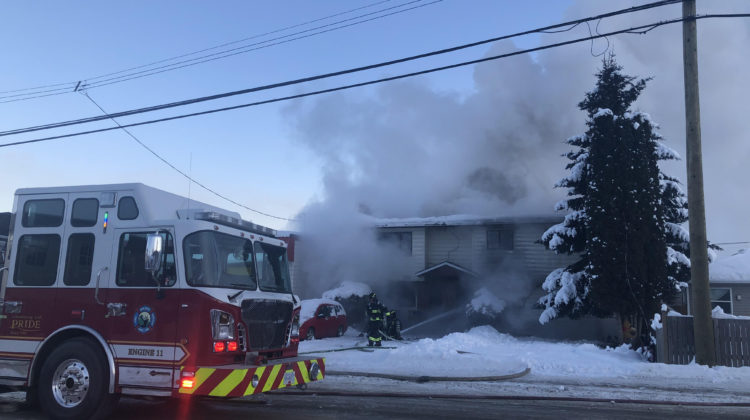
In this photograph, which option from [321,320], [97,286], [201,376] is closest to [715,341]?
[201,376]

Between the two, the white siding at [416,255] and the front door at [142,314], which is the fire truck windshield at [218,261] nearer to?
the front door at [142,314]

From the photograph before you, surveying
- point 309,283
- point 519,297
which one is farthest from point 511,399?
point 309,283

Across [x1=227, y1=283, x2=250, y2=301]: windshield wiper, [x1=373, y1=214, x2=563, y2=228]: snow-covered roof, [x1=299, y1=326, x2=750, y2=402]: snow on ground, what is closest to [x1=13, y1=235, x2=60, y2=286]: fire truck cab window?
[x1=227, y1=283, x2=250, y2=301]: windshield wiper

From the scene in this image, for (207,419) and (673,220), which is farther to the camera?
(673,220)

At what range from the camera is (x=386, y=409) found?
681 cm

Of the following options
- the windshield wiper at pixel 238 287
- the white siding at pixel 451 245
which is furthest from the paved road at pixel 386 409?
the white siding at pixel 451 245

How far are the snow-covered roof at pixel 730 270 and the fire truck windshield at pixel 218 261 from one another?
18.6 metres

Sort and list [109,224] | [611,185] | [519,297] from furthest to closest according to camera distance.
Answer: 1. [519,297]
2. [611,185]
3. [109,224]

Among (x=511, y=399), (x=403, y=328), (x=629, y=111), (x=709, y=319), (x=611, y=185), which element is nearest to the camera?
(x=511, y=399)

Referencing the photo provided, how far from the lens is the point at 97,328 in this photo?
5.79 metres

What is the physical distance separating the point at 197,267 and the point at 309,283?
19.2 m

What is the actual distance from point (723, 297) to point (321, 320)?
46.9 ft

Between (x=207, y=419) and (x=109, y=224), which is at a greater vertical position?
(x=109, y=224)

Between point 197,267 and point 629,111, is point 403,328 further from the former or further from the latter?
point 197,267
